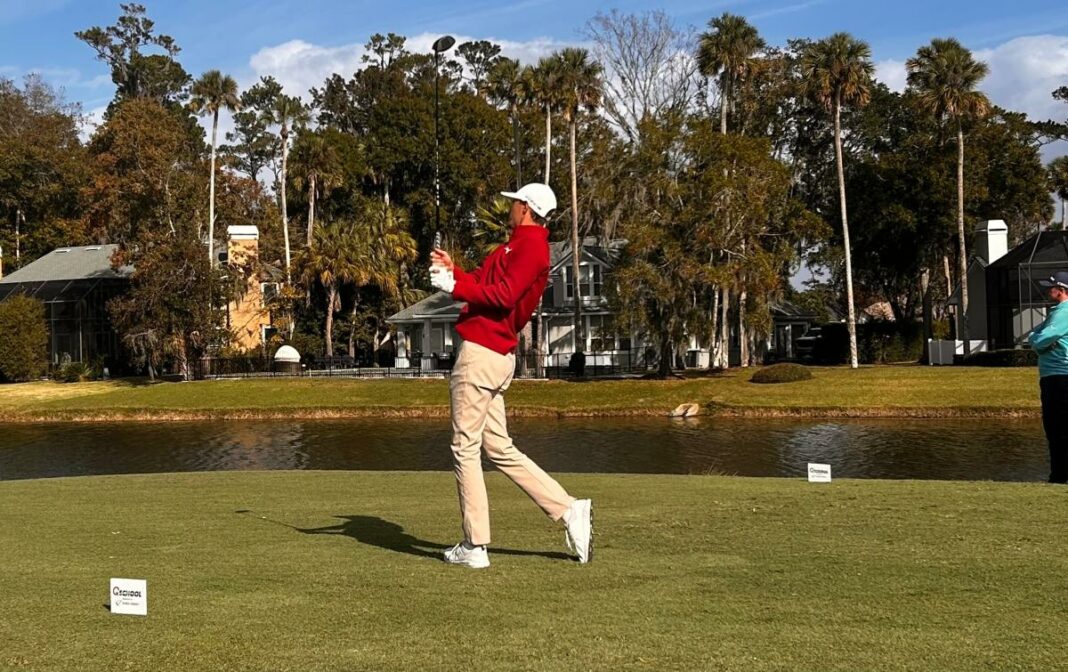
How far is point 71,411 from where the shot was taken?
147 ft

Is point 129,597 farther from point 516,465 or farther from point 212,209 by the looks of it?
point 212,209

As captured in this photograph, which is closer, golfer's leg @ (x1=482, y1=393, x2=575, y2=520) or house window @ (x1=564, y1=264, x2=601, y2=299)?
golfer's leg @ (x1=482, y1=393, x2=575, y2=520)

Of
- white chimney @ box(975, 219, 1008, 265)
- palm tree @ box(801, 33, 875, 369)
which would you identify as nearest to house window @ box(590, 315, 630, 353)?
palm tree @ box(801, 33, 875, 369)

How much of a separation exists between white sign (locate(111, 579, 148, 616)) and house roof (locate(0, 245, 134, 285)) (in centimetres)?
6348

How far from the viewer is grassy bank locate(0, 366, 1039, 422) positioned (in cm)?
3859

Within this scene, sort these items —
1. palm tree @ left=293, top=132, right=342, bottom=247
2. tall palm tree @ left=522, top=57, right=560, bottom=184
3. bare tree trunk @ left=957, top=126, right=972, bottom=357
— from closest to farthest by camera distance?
tall palm tree @ left=522, top=57, right=560, bottom=184 → bare tree trunk @ left=957, top=126, right=972, bottom=357 → palm tree @ left=293, top=132, right=342, bottom=247

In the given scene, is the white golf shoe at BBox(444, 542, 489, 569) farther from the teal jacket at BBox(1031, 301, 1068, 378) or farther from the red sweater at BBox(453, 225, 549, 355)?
the teal jacket at BBox(1031, 301, 1068, 378)

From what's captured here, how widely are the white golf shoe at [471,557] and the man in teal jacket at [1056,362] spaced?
6464 millimetres

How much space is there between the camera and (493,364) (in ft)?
21.2

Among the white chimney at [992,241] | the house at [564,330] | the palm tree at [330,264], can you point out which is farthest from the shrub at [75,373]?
the white chimney at [992,241]

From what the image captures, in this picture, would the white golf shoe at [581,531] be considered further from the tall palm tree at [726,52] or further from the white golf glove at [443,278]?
the tall palm tree at [726,52]

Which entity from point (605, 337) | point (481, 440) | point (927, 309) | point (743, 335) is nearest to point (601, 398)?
point (605, 337)

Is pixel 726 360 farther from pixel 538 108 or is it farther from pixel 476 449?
pixel 476 449

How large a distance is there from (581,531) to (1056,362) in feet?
20.4
